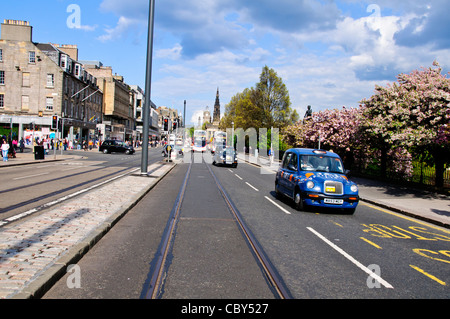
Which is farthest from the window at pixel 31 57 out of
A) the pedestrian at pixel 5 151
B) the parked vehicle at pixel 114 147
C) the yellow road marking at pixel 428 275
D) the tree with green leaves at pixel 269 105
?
the yellow road marking at pixel 428 275

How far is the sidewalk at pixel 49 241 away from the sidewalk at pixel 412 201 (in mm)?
8244

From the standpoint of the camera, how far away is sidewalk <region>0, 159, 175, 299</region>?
3947mm

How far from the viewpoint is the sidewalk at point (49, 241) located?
3947 millimetres

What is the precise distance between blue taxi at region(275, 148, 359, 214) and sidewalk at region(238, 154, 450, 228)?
2.10m

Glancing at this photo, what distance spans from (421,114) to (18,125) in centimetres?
4789

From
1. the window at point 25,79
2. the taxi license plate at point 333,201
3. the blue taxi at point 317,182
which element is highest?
Answer: the window at point 25,79

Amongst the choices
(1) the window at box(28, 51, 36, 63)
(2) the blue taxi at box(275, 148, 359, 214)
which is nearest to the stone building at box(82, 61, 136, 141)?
(1) the window at box(28, 51, 36, 63)

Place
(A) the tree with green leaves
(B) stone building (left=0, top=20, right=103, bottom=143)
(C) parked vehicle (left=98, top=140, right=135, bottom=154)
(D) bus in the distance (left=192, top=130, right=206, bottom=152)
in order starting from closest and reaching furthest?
(B) stone building (left=0, top=20, right=103, bottom=143), (C) parked vehicle (left=98, top=140, right=135, bottom=154), (A) the tree with green leaves, (D) bus in the distance (left=192, top=130, right=206, bottom=152)

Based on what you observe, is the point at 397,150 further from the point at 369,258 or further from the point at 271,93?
the point at 271,93

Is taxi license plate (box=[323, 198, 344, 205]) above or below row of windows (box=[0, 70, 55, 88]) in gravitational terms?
below

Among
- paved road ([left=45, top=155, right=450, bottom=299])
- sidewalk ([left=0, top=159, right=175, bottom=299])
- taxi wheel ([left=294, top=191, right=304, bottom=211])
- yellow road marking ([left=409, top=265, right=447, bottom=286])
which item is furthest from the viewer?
taxi wheel ([left=294, top=191, right=304, bottom=211])

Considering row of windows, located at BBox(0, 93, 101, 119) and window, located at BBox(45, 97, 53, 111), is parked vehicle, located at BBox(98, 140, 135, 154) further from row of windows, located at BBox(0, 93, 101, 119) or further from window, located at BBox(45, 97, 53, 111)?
window, located at BBox(45, 97, 53, 111)

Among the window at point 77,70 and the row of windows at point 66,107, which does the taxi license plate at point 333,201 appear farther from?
the window at point 77,70

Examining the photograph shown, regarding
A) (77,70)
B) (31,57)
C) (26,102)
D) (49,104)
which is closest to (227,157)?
(49,104)
